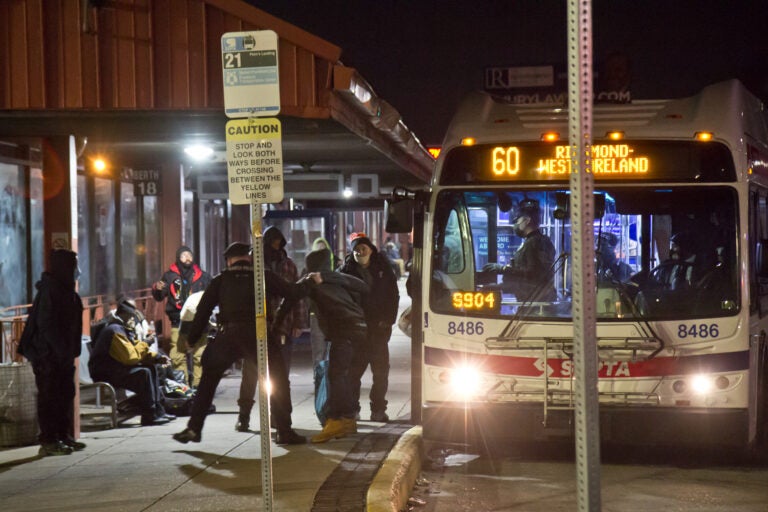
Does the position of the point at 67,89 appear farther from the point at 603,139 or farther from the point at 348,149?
the point at 348,149

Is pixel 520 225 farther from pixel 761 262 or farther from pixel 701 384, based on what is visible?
pixel 761 262

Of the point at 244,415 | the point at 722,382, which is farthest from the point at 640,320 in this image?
the point at 244,415

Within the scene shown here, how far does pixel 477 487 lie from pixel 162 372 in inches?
198

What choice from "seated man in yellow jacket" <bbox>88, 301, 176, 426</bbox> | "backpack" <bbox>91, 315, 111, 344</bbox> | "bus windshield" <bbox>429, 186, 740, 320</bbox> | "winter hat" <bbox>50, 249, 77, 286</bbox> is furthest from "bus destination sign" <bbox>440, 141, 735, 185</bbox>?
"backpack" <bbox>91, 315, 111, 344</bbox>

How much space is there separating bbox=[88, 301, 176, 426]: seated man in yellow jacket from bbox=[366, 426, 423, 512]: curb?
3112mm

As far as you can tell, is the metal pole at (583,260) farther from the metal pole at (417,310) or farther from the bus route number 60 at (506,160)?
the metal pole at (417,310)

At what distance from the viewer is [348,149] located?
46.8ft

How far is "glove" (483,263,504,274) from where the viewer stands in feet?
29.0

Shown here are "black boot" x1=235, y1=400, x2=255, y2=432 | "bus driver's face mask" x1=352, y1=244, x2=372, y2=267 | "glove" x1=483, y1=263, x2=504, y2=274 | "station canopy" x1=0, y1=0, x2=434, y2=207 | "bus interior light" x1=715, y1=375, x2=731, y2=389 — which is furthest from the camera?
"bus driver's face mask" x1=352, y1=244, x2=372, y2=267

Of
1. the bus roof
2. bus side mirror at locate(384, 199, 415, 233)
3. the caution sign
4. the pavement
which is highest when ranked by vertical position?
the bus roof

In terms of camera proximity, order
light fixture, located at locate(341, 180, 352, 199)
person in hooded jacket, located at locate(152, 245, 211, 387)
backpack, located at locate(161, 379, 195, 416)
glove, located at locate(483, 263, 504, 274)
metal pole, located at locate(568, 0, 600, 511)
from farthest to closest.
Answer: light fixture, located at locate(341, 180, 352, 199)
person in hooded jacket, located at locate(152, 245, 211, 387)
backpack, located at locate(161, 379, 195, 416)
glove, located at locate(483, 263, 504, 274)
metal pole, located at locate(568, 0, 600, 511)

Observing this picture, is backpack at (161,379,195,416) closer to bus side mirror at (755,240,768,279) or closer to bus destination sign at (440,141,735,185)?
bus destination sign at (440,141,735,185)

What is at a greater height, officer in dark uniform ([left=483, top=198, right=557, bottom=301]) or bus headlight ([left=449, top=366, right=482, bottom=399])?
officer in dark uniform ([left=483, top=198, right=557, bottom=301])

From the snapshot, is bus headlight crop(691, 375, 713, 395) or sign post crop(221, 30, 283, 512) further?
bus headlight crop(691, 375, 713, 395)
